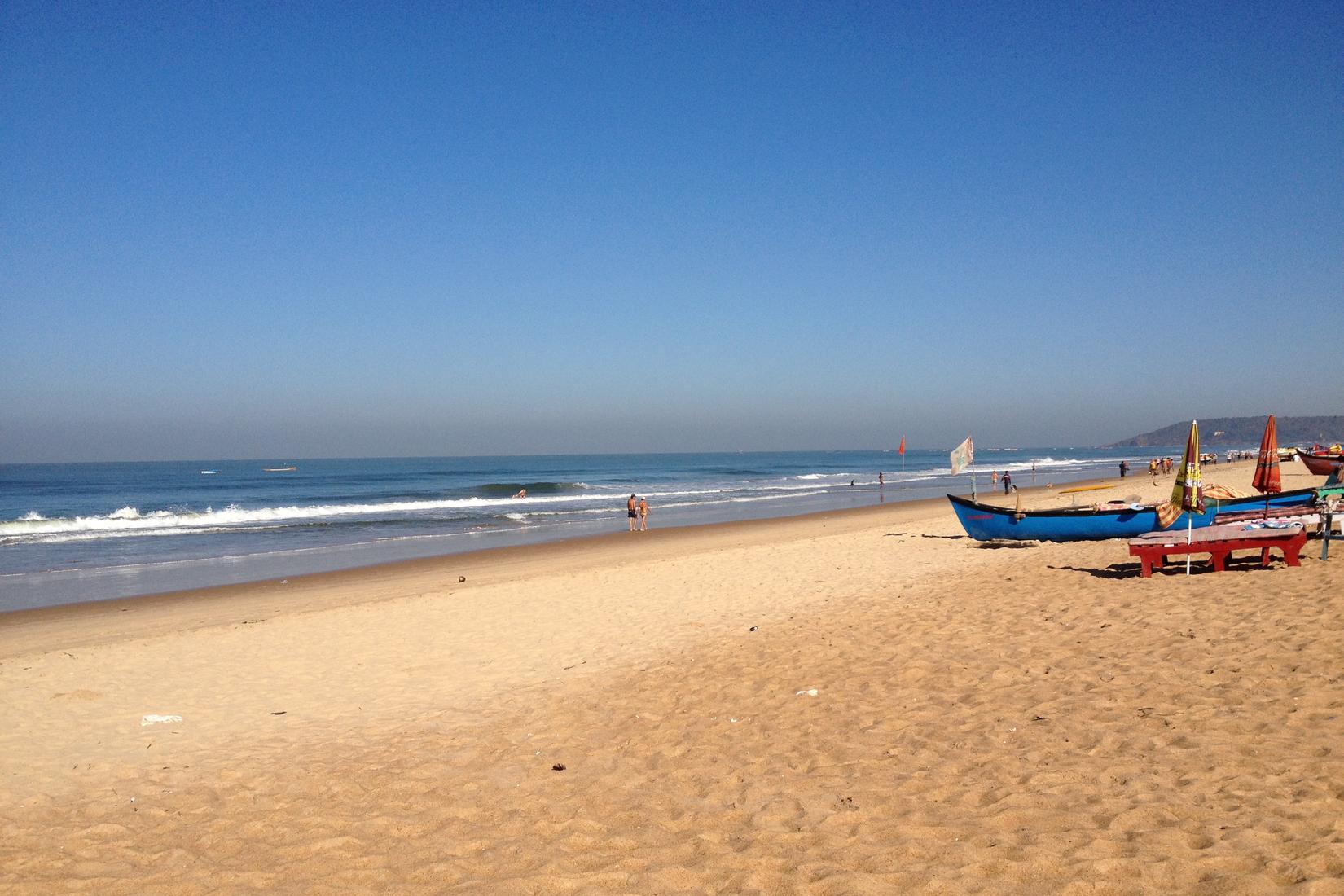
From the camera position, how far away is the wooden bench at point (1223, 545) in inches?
431

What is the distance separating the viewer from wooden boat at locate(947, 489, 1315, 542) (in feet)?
52.2

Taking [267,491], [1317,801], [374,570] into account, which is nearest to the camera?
[1317,801]

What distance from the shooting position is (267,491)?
60375 mm

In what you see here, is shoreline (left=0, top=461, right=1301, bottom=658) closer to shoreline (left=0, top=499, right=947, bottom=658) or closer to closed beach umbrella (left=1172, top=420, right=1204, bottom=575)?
shoreline (left=0, top=499, right=947, bottom=658)

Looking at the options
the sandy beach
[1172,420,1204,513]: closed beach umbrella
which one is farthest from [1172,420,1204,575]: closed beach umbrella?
the sandy beach

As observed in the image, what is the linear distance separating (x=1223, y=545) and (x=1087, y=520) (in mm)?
5114

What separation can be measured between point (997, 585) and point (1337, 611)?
13.6 feet

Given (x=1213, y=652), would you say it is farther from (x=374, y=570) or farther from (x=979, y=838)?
(x=374, y=570)

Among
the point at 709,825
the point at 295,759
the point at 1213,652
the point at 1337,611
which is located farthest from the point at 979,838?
the point at 1337,611

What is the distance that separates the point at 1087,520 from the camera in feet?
53.1

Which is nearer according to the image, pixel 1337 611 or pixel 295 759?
pixel 295 759

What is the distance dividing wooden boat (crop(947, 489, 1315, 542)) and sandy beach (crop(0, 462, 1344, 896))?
4358 mm

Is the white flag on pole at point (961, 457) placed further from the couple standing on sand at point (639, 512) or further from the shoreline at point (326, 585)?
the couple standing on sand at point (639, 512)

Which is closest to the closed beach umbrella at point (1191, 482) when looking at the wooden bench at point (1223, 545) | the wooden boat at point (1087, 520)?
the wooden bench at point (1223, 545)
